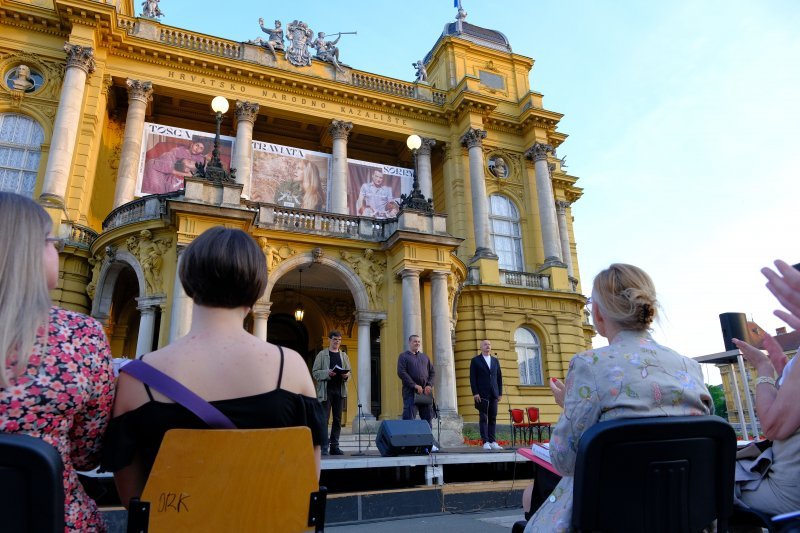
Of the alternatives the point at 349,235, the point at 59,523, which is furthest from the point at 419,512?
the point at 349,235

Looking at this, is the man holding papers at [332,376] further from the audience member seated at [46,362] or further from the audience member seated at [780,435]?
the audience member seated at [46,362]

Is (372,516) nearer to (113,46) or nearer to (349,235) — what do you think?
(349,235)

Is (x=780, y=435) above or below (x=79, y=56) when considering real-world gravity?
below

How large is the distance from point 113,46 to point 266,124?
6.38 meters

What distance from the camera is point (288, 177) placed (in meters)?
19.1

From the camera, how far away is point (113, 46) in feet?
63.3

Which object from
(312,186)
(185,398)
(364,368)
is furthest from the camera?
(312,186)

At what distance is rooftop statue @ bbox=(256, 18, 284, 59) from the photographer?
2181 centimetres

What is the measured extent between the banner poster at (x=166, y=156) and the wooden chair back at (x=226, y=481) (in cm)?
1719

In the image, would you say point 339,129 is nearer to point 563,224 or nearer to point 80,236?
point 80,236

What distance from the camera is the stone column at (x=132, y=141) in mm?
18047

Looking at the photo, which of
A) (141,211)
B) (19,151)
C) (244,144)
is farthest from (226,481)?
(19,151)

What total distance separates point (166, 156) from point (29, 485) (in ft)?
60.5

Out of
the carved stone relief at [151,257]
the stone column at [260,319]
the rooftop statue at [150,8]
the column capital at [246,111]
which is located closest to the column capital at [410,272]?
the stone column at [260,319]
